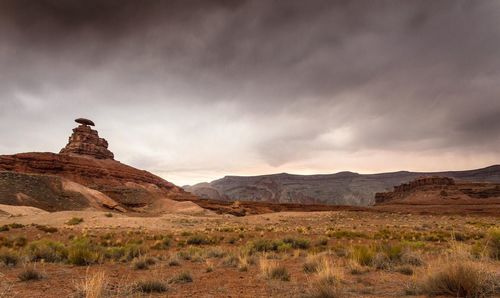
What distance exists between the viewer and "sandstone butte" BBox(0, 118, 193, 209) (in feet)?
244

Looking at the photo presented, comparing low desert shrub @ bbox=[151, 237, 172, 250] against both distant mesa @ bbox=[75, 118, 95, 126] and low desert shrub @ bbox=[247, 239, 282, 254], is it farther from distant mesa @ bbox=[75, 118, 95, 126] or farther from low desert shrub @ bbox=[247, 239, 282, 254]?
distant mesa @ bbox=[75, 118, 95, 126]

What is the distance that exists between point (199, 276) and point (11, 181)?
56.8 metres

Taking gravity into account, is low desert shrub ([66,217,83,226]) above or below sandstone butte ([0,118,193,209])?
below

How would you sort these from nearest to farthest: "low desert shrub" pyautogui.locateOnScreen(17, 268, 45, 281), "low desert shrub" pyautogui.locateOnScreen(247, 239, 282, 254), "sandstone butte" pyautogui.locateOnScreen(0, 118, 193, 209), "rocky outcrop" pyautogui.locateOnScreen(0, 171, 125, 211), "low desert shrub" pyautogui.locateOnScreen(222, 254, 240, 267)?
"low desert shrub" pyautogui.locateOnScreen(17, 268, 45, 281) < "low desert shrub" pyautogui.locateOnScreen(222, 254, 240, 267) < "low desert shrub" pyautogui.locateOnScreen(247, 239, 282, 254) < "rocky outcrop" pyautogui.locateOnScreen(0, 171, 125, 211) < "sandstone butte" pyautogui.locateOnScreen(0, 118, 193, 209)

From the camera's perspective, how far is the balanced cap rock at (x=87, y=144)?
110m

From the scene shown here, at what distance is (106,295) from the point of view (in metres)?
6.79

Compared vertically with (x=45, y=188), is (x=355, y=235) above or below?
below

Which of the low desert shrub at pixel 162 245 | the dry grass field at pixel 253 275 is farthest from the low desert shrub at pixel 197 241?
the dry grass field at pixel 253 275

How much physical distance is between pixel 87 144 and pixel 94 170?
2543 centimetres

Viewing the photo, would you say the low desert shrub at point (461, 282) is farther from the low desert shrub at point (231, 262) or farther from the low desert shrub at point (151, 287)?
the low desert shrub at point (231, 262)

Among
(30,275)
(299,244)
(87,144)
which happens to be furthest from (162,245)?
(87,144)

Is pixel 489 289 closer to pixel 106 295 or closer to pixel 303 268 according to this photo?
pixel 303 268

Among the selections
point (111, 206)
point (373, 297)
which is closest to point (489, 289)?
point (373, 297)

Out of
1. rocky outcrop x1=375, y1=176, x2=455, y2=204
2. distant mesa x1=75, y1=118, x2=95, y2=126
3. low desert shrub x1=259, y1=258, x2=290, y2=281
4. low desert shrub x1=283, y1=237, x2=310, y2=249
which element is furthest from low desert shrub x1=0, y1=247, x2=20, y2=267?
distant mesa x1=75, y1=118, x2=95, y2=126
